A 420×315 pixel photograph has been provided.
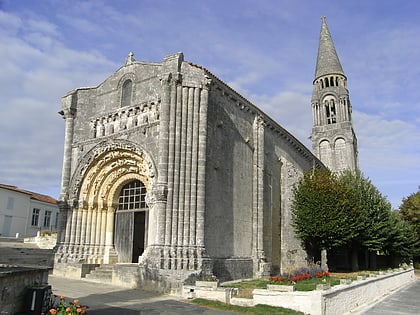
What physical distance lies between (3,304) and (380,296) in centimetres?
1578

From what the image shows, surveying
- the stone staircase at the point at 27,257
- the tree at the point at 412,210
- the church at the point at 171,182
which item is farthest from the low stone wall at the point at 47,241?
the tree at the point at 412,210

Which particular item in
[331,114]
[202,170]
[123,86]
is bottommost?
[202,170]

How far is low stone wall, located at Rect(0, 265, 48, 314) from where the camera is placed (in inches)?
261

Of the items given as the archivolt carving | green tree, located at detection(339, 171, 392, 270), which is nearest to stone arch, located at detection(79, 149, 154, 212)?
the archivolt carving

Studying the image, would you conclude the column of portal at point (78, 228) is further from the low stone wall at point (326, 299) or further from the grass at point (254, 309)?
the low stone wall at point (326, 299)

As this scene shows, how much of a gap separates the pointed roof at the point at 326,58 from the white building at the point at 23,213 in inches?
1217

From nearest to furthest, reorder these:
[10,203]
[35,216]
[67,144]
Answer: [67,144], [10,203], [35,216]

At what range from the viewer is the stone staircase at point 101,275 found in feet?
48.6

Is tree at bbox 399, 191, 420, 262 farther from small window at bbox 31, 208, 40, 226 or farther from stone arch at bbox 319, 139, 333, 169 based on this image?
small window at bbox 31, 208, 40, 226

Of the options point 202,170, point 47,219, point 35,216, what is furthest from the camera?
point 47,219

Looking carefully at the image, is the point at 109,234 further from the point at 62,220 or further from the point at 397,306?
the point at 397,306

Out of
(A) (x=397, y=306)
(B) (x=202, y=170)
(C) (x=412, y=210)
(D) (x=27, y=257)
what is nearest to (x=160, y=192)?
(B) (x=202, y=170)

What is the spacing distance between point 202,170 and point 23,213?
2372 cm

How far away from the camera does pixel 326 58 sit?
4078 cm
